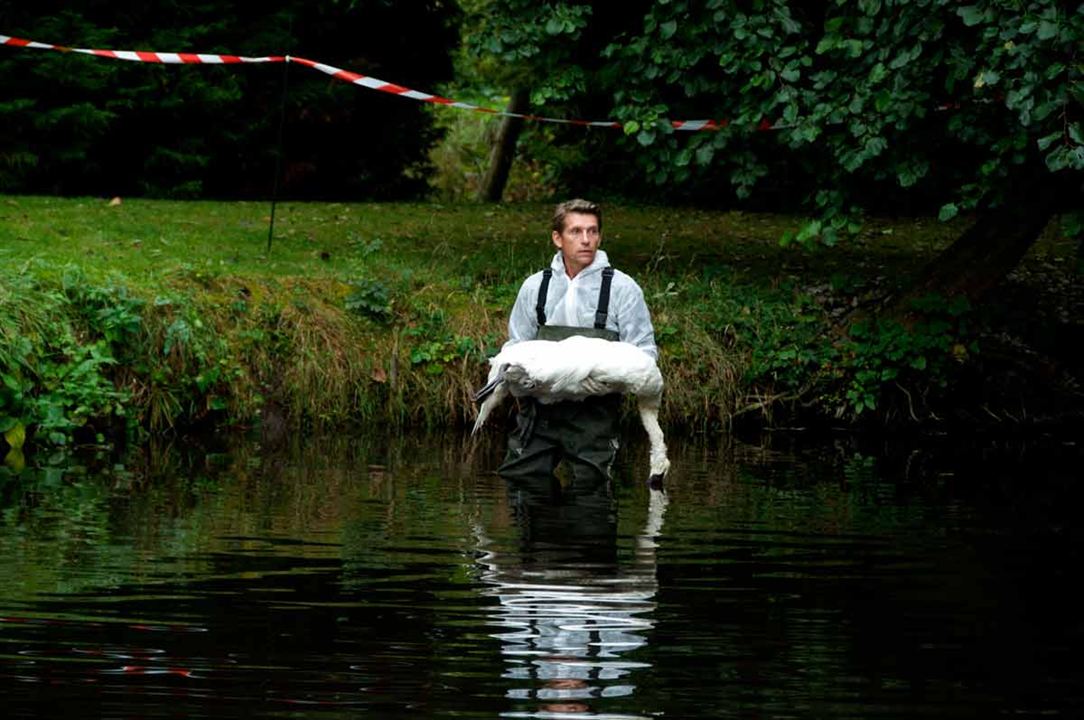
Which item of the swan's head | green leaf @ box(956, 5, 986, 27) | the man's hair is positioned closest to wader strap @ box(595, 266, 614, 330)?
the man's hair

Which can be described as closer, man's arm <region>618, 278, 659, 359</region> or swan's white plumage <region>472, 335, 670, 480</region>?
swan's white plumage <region>472, 335, 670, 480</region>

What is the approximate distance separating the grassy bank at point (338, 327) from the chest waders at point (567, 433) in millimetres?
3058

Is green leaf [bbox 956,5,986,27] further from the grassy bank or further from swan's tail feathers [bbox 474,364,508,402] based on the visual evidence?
swan's tail feathers [bbox 474,364,508,402]

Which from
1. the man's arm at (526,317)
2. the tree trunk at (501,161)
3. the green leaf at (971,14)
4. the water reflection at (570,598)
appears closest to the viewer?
the water reflection at (570,598)

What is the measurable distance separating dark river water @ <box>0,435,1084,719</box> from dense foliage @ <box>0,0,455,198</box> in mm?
8574

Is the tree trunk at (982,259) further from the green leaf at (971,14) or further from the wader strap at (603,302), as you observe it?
the wader strap at (603,302)

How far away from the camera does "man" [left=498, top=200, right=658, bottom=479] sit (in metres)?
11.0

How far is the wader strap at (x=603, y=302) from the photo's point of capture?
1097 cm

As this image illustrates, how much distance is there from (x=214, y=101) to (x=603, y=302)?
430 inches

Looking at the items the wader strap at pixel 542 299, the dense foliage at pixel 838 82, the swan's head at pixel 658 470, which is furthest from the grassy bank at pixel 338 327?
the wader strap at pixel 542 299

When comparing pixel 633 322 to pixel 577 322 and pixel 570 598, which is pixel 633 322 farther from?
pixel 570 598

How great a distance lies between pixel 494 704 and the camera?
5.82 m

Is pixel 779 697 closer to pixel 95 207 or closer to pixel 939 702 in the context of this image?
pixel 939 702

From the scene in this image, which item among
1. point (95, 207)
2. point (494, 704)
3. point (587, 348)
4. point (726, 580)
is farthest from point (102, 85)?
point (494, 704)
